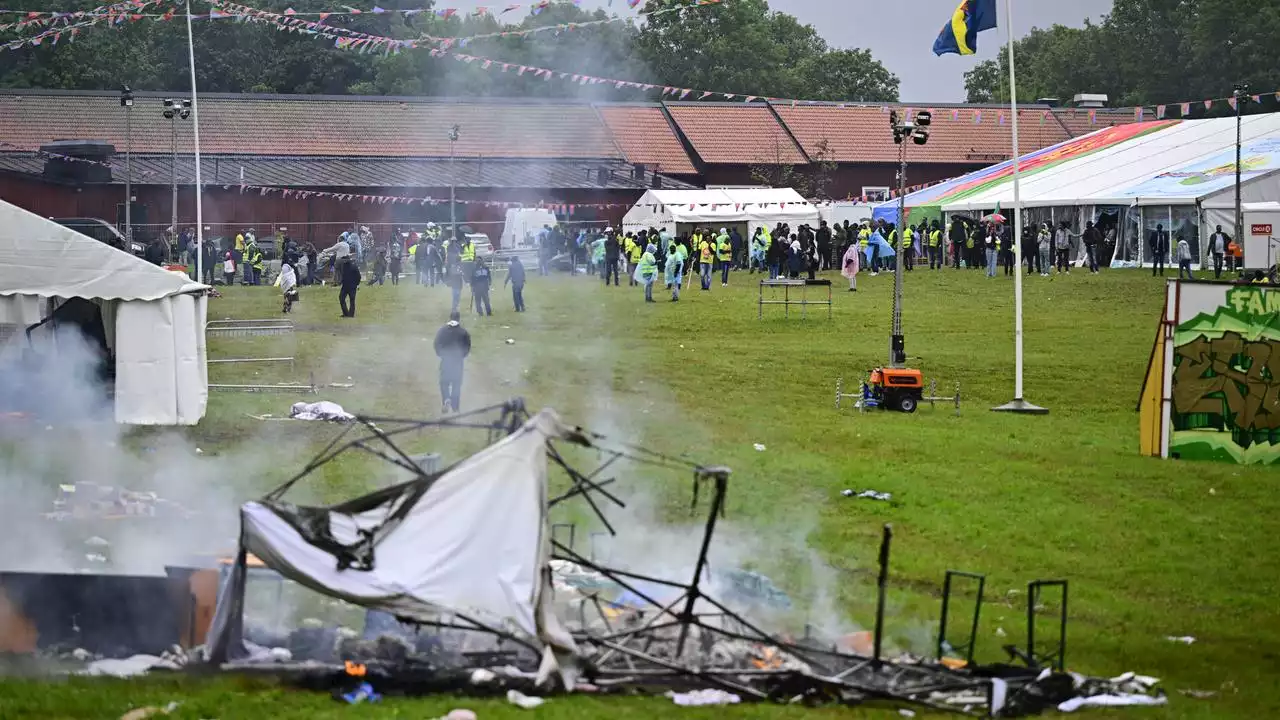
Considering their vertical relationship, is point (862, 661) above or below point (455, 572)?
below

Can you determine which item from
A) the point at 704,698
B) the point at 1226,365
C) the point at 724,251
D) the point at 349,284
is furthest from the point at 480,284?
the point at 704,698

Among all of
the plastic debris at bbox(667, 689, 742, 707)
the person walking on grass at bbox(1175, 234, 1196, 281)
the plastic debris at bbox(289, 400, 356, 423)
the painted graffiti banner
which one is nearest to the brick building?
the person walking on grass at bbox(1175, 234, 1196, 281)

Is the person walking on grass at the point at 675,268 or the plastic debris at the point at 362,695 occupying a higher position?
the person walking on grass at the point at 675,268

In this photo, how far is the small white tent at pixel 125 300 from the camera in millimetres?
21141

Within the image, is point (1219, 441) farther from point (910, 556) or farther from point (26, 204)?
point (26, 204)

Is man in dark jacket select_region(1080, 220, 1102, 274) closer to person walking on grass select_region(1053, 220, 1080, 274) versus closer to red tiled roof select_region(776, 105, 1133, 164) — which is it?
person walking on grass select_region(1053, 220, 1080, 274)

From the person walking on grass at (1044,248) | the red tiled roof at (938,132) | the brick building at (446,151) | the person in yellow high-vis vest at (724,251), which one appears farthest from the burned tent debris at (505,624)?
the red tiled roof at (938,132)

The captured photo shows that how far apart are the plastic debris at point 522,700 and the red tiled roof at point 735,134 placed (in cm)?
6018

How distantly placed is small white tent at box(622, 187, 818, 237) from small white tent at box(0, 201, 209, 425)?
106 ft

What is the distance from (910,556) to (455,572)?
6.39 m

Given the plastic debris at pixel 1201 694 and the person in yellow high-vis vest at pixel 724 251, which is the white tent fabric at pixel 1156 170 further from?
the plastic debris at pixel 1201 694


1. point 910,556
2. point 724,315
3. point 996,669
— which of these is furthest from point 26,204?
point 996,669

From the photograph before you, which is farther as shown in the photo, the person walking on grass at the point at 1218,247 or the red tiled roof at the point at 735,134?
the red tiled roof at the point at 735,134

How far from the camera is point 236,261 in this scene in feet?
156
